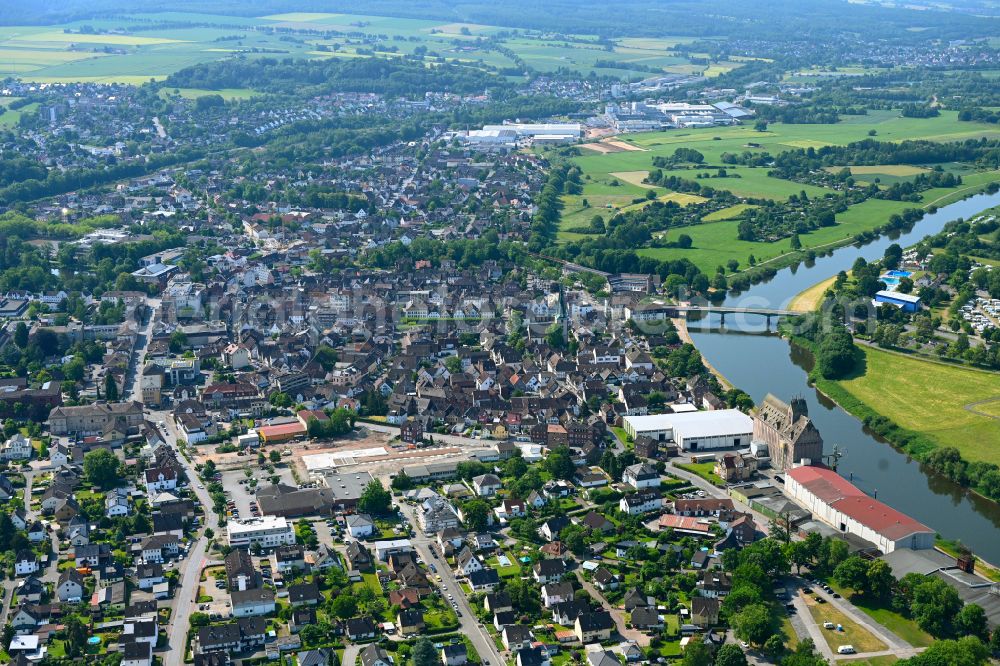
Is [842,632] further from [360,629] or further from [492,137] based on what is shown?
[492,137]

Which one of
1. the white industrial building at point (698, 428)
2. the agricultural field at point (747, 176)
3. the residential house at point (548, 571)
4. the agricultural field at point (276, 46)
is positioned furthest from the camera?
the agricultural field at point (276, 46)

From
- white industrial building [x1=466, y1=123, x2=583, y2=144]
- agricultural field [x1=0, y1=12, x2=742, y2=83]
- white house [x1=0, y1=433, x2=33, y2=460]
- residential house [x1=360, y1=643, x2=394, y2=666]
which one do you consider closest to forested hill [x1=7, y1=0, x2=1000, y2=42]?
agricultural field [x1=0, y1=12, x2=742, y2=83]

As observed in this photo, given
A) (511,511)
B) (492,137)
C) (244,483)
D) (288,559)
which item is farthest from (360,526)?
(492,137)

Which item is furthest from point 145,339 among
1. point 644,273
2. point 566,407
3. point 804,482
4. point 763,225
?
point 763,225

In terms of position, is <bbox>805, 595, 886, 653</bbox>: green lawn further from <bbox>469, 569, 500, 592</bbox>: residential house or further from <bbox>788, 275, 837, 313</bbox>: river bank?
<bbox>788, 275, 837, 313</bbox>: river bank

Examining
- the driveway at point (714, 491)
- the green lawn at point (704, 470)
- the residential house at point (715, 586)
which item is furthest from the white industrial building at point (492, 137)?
the residential house at point (715, 586)

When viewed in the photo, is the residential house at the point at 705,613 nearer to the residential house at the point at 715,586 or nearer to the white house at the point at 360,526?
the residential house at the point at 715,586
